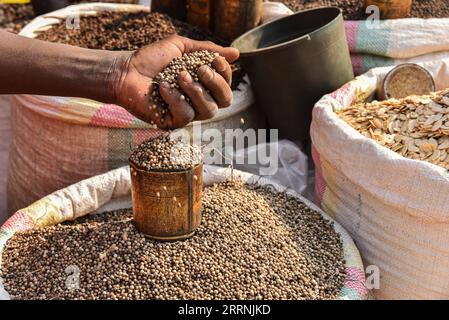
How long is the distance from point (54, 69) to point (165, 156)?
389mm

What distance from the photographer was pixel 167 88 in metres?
1.81

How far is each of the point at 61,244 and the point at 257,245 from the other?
58 cm

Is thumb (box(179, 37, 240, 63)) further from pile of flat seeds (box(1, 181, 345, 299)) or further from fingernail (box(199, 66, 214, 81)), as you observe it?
pile of flat seeds (box(1, 181, 345, 299))

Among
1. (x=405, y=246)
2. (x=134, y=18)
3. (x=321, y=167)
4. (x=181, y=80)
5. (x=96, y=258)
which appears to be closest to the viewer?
(x=181, y=80)

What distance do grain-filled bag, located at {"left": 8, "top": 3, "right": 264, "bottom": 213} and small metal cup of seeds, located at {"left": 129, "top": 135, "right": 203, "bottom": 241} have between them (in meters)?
0.54

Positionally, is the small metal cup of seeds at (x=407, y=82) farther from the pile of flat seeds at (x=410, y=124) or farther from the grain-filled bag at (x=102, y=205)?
the grain-filled bag at (x=102, y=205)

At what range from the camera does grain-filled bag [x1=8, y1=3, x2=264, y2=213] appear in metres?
2.45

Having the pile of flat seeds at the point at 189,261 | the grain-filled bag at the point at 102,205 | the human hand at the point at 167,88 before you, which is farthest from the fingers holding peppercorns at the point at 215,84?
the grain-filled bag at the point at 102,205

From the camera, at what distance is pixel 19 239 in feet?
6.77

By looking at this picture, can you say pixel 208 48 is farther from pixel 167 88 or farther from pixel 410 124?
pixel 410 124

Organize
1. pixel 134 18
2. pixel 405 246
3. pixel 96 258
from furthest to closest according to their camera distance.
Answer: pixel 134 18 < pixel 405 246 < pixel 96 258

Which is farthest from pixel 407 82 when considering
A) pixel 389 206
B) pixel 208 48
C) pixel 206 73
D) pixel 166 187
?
pixel 166 187
